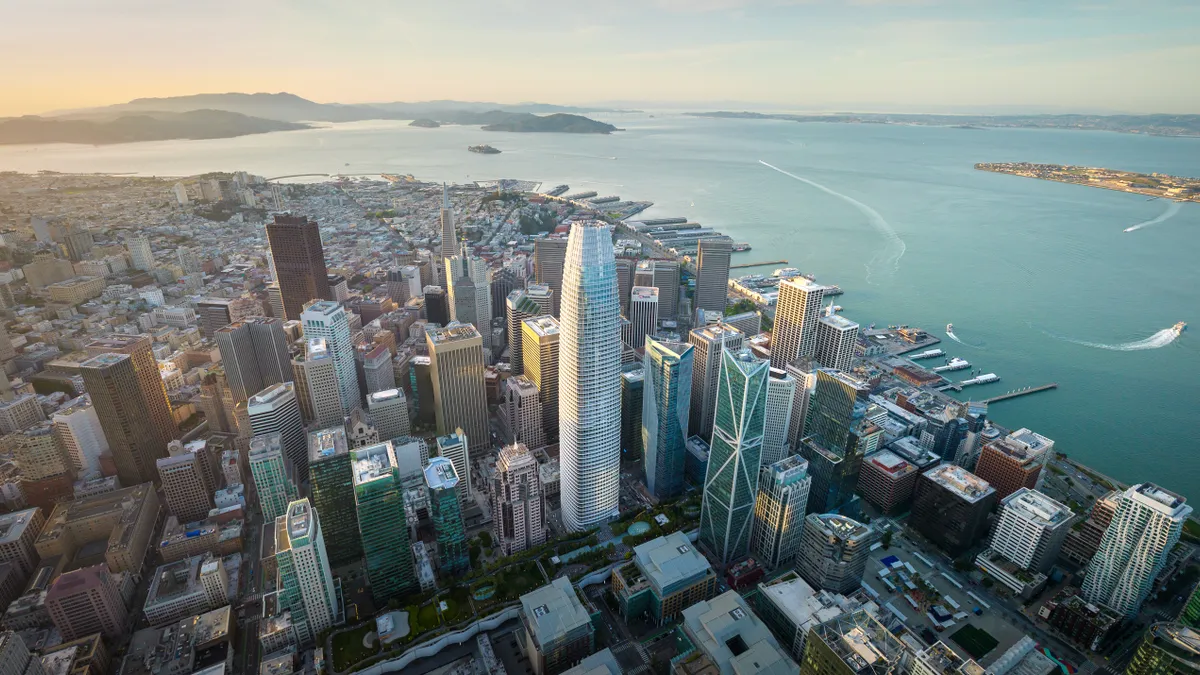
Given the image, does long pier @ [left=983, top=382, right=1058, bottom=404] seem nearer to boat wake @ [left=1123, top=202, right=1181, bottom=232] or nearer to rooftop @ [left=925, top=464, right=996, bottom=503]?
rooftop @ [left=925, top=464, right=996, bottom=503]

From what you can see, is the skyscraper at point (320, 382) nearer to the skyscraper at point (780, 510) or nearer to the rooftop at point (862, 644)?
the skyscraper at point (780, 510)

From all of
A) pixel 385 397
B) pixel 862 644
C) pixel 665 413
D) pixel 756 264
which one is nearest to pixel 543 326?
pixel 665 413

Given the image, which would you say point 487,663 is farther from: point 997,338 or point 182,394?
point 997,338

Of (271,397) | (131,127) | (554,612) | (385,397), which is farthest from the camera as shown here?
(131,127)

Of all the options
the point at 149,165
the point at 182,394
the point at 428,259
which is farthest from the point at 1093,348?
the point at 149,165

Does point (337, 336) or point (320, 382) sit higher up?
point (337, 336)

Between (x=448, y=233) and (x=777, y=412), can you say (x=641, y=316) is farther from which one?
(x=448, y=233)
